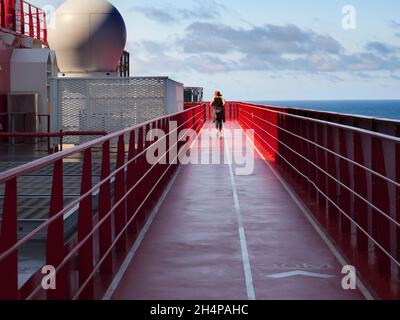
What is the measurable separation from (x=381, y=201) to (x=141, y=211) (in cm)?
465

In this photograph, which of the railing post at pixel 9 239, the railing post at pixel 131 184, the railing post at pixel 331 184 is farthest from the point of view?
the railing post at pixel 331 184

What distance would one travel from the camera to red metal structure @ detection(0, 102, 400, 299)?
5.19 m

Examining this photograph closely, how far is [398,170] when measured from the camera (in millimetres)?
6555

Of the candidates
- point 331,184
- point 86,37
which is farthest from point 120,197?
point 86,37

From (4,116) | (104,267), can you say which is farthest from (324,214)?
(4,116)

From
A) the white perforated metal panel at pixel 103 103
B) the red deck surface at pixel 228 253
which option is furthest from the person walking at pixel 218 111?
the red deck surface at pixel 228 253

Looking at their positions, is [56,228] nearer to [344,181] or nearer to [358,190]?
[358,190]

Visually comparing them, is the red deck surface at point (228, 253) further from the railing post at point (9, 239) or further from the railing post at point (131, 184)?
the railing post at point (9, 239)

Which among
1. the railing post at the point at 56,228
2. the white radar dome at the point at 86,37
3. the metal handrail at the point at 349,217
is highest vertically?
the white radar dome at the point at 86,37

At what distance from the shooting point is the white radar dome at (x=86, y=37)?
3083 cm

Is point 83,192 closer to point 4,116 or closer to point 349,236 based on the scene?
point 349,236

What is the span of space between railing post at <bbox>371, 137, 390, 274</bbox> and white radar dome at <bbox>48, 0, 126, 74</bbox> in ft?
80.0

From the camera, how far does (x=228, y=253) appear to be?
8.82m
